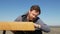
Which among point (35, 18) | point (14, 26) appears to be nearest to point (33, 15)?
point (35, 18)

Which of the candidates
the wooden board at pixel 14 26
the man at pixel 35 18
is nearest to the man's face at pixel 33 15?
the man at pixel 35 18

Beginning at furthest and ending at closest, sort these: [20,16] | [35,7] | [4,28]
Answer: [20,16] < [35,7] < [4,28]

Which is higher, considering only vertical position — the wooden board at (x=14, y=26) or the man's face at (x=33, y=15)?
the man's face at (x=33, y=15)

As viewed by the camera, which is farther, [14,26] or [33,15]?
[33,15]

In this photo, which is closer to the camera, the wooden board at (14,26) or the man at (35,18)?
the wooden board at (14,26)

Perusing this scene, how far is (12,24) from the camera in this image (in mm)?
2256

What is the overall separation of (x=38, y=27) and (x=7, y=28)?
1.66 ft

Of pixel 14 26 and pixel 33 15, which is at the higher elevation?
Answer: pixel 33 15

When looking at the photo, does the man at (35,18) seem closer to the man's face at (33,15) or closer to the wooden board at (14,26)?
the man's face at (33,15)

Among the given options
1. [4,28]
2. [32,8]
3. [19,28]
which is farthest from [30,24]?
[32,8]

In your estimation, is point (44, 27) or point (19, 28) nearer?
point (19, 28)

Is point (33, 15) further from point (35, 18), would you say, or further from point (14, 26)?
point (14, 26)

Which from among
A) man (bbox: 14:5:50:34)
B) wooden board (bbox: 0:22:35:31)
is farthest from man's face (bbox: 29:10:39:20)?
wooden board (bbox: 0:22:35:31)

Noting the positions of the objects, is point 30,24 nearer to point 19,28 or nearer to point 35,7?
point 19,28
